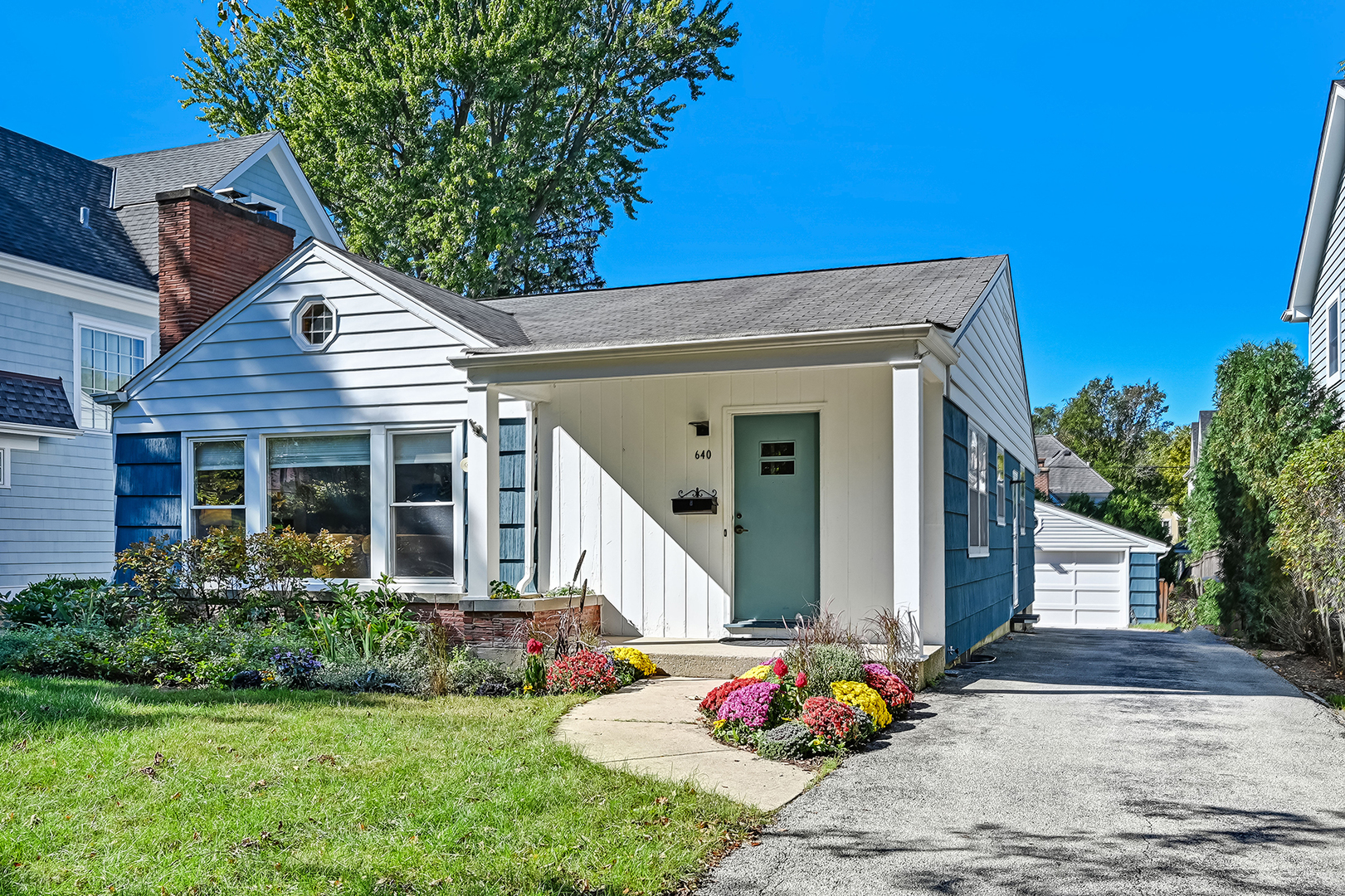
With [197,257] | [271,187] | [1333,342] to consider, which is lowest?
[1333,342]

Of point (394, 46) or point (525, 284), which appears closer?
point (394, 46)

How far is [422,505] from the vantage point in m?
9.55

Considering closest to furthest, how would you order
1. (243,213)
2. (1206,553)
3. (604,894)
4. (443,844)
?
(604,894), (443,844), (243,213), (1206,553)

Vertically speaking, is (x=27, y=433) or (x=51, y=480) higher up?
(x=27, y=433)

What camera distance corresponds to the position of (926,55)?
24.4m

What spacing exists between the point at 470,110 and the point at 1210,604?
18810 mm

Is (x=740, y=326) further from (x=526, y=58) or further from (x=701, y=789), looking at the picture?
(x=526, y=58)

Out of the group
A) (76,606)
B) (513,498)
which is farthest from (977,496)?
(76,606)

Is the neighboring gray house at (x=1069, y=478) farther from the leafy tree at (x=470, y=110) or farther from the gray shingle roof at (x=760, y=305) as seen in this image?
the gray shingle roof at (x=760, y=305)

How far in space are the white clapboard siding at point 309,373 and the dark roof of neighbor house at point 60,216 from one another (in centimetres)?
565

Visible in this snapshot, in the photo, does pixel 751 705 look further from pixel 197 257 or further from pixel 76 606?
pixel 197 257

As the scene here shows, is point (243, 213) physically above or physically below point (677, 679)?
above

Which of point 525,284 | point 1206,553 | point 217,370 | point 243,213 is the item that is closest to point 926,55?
point 525,284

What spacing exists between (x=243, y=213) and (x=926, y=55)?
59.7ft
